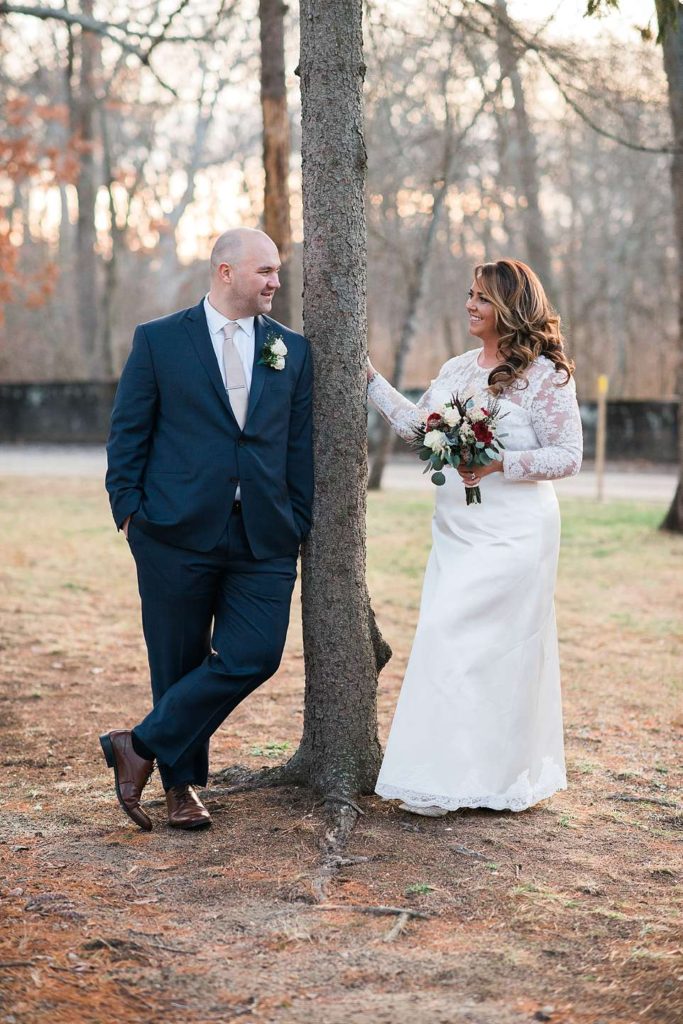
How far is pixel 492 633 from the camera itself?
189 inches

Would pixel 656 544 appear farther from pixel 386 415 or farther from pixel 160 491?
pixel 160 491

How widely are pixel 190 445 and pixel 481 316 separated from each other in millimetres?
1359

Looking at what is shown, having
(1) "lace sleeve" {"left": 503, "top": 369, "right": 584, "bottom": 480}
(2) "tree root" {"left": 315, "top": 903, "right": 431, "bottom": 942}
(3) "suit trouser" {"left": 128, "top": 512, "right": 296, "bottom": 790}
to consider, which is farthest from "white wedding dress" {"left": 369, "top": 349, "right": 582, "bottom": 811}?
(2) "tree root" {"left": 315, "top": 903, "right": 431, "bottom": 942}

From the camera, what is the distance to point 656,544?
1369 cm

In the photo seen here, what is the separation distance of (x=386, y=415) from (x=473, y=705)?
4.27 ft

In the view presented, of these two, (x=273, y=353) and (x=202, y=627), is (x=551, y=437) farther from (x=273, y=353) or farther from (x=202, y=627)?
(x=202, y=627)

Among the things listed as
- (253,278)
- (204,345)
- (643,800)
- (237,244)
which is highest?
(237,244)

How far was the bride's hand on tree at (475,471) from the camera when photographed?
4.74 meters

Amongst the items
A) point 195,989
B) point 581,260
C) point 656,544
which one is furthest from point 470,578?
point 581,260

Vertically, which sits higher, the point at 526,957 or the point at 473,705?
the point at 473,705

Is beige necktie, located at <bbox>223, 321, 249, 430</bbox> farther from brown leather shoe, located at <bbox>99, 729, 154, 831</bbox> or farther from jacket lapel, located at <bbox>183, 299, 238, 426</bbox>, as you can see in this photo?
brown leather shoe, located at <bbox>99, 729, 154, 831</bbox>

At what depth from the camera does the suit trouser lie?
176 inches

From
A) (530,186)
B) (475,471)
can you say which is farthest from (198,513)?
Result: (530,186)

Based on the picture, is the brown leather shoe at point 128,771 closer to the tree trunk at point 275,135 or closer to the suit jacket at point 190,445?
the suit jacket at point 190,445
